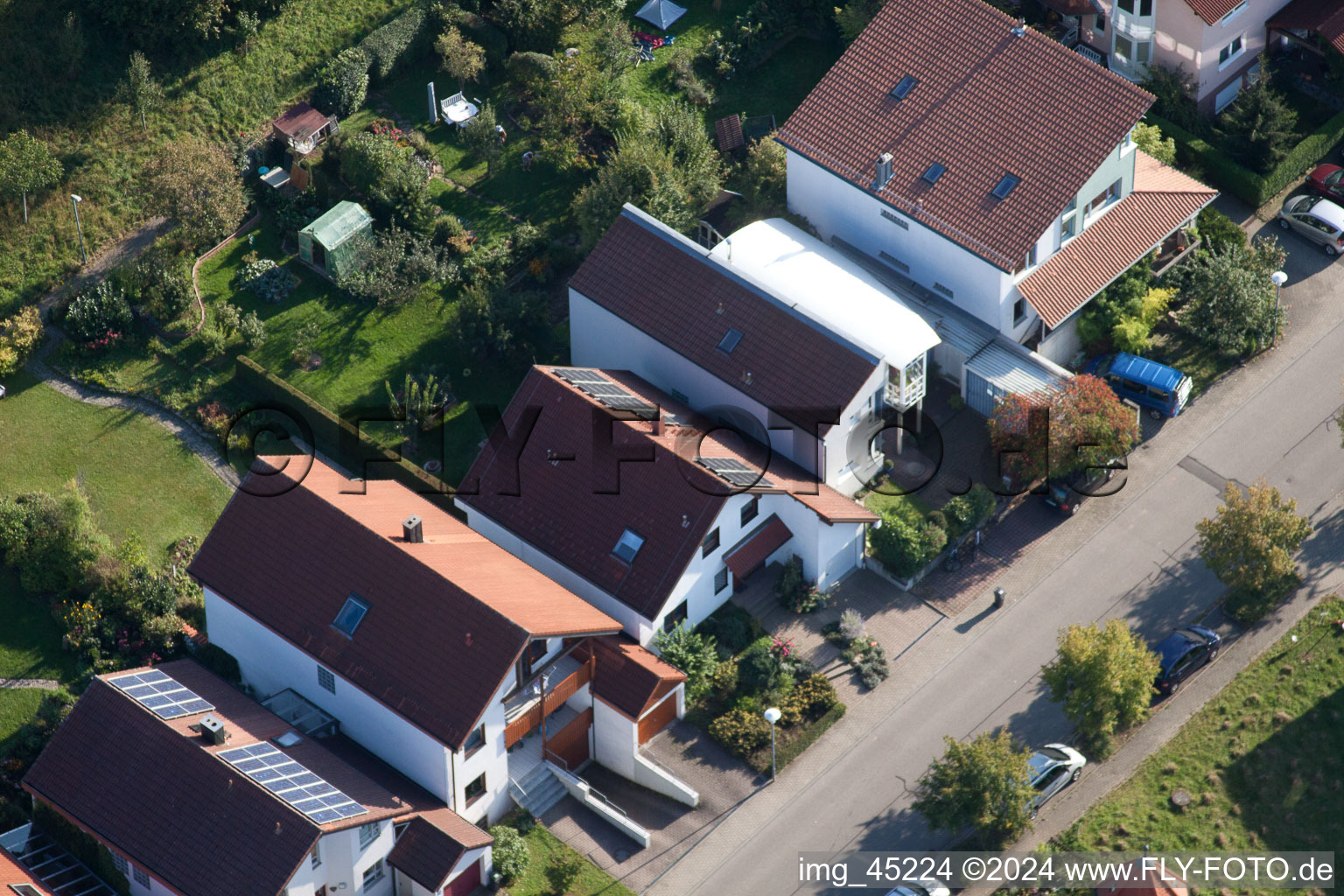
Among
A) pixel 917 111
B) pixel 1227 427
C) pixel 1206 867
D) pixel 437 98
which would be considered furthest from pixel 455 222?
pixel 1206 867

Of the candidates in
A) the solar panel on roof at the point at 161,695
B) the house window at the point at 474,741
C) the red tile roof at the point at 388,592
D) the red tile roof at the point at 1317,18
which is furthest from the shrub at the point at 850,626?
the red tile roof at the point at 1317,18

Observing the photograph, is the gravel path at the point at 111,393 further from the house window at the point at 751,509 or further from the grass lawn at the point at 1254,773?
the grass lawn at the point at 1254,773

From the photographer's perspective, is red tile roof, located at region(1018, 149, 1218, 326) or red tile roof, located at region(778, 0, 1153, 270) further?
red tile roof, located at region(1018, 149, 1218, 326)

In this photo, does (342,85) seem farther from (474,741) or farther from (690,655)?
(474,741)

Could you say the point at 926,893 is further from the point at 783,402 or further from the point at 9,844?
the point at 9,844

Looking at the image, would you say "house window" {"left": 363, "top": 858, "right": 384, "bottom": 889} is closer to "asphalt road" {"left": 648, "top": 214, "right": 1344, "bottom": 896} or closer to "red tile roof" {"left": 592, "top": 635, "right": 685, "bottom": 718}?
"asphalt road" {"left": 648, "top": 214, "right": 1344, "bottom": 896}

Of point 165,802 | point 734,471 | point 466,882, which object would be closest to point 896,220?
point 734,471

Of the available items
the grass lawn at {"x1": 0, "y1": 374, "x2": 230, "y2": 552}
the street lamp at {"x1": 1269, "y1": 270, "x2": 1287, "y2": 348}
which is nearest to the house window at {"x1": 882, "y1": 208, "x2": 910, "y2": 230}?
the street lamp at {"x1": 1269, "y1": 270, "x2": 1287, "y2": 348}
